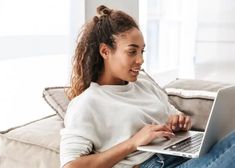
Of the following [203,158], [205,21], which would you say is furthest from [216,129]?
[205,21]

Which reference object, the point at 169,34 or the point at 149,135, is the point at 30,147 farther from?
the point at 169,34

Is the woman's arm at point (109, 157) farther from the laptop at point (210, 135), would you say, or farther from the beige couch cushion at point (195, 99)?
the beige couch cushion at point (195, 99)

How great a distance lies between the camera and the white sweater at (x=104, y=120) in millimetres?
1160

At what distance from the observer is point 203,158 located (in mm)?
1101

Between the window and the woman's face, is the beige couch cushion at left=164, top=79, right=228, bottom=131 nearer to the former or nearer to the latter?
the woman's face

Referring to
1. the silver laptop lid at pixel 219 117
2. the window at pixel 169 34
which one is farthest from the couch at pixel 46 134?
the window at pixel 169 34

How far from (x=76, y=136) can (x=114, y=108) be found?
0.57 ft

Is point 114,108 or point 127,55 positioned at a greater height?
point 127,55

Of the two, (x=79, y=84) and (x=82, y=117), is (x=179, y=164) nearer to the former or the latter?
(x=82, y=117)

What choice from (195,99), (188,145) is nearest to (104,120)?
(188,145)

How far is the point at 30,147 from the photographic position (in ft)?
4.58

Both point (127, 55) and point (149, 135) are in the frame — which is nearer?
point (149, 135)

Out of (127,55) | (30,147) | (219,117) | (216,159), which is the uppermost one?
(127,55)

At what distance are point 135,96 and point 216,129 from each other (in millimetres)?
367
